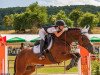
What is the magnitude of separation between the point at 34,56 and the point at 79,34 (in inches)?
45.2

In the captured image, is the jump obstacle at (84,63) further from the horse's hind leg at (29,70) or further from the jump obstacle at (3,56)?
the jump obstacle at (3,56)

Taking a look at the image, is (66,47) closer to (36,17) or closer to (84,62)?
(84,62)

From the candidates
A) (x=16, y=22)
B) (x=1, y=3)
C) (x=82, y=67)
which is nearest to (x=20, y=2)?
(x=1, y=3)

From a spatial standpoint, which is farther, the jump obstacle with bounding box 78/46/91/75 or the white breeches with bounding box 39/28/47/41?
the jump obstacle with bounding box 78/46/91/75

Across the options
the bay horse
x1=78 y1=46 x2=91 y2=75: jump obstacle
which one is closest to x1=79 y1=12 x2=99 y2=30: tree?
x1=78 y1=46 x2=91 y2=75: jump obstacle

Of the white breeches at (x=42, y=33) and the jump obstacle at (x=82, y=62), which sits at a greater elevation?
the white breeches at (x=42, y=33)

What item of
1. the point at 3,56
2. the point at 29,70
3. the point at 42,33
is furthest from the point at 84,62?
the point at 3,56

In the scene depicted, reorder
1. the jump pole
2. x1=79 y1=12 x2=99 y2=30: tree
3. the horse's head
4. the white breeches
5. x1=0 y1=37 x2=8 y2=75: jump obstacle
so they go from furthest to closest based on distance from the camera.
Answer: x1=79 y1=12 x2=99 y2=30: tree < x1=0 y1=37 x2=8 y2=75: jump obstacle < the jump pole < the white breeches < the horse's head

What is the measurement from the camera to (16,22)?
62.0m

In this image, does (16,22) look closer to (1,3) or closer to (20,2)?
(1,3)

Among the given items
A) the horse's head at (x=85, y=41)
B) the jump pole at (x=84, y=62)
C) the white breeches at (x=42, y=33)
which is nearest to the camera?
the horse's head at (x=85, y=41)

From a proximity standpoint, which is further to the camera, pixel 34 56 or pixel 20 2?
pixel 20 2

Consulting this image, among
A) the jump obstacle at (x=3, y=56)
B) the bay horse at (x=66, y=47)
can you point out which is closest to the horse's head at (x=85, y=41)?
the bay horse at (x=66, y=47)

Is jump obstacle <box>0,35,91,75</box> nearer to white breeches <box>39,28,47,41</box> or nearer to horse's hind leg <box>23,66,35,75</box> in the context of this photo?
horse's hind leg <box>23,66,35,75</box>
